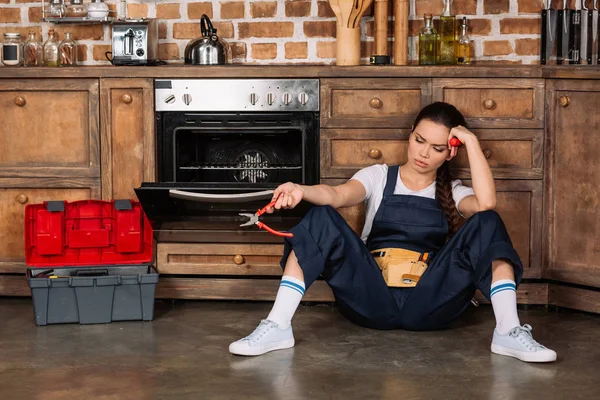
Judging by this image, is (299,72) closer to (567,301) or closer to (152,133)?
(152,133)

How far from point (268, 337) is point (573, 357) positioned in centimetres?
99

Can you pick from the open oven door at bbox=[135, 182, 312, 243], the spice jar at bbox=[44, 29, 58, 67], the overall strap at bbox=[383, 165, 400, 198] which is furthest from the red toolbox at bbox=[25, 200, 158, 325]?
the overall strap at bbox=[383, 165, 400, 198]

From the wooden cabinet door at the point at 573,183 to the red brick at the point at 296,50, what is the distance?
3.77 feet

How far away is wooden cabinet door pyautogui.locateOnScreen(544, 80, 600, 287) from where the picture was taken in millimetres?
3479

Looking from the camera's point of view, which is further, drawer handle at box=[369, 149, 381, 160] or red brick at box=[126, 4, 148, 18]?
red brick at box=[126, 4, 148, 18]

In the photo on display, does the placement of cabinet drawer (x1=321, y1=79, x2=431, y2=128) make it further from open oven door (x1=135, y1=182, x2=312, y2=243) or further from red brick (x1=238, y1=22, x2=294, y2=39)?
red brick (x1=238, y1=22, x2=294, y2=39)

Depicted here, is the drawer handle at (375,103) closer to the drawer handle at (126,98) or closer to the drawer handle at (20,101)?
the drawer handle at (126,98)

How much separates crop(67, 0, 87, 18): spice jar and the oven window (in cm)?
89

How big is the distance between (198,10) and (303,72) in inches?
32.9

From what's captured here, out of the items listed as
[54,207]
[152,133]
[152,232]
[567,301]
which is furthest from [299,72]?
[567,301]

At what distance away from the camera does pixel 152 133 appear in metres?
3.67

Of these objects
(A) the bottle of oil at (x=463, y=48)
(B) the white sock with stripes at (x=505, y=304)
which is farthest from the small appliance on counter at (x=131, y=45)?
(B) the white sock with stripes at (x=505, y=304)

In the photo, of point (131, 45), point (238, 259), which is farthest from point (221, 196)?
point (131, 45)

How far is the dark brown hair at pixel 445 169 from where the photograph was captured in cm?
322
